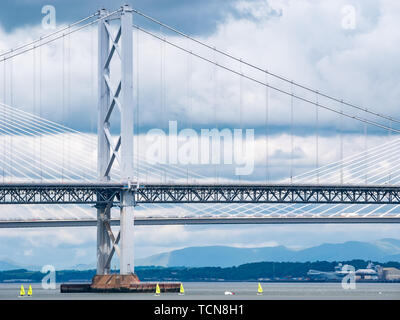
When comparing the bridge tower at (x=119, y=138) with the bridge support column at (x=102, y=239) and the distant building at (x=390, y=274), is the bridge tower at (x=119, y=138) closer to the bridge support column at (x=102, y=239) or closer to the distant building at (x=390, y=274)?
the bridge support column at (x=102, y=239)

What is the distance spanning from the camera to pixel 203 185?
7219 cm

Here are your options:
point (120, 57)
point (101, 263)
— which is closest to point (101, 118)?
point (120, 57)

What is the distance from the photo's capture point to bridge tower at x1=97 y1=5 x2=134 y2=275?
2660 inches

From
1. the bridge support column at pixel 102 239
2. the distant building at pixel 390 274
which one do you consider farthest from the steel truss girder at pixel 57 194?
the distant building at pixel 390 274

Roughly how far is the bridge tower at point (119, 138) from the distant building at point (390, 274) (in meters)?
93.3

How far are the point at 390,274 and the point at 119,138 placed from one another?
326ft

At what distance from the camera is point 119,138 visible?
223 feet

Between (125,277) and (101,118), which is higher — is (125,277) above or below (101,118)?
below

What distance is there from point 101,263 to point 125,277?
122 inches

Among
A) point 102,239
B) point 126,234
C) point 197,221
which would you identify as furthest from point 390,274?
point 126,234

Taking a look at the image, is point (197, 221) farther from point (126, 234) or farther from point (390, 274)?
point (390, 274)
